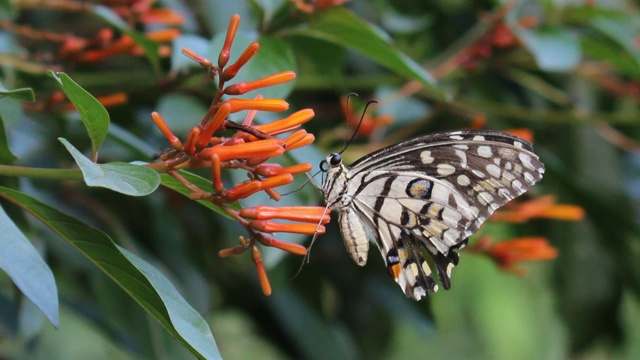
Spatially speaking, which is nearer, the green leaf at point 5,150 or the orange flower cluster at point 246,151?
the orange flower cluster at point 246,151

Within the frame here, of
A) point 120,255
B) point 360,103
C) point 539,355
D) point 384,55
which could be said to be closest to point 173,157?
point 120,255

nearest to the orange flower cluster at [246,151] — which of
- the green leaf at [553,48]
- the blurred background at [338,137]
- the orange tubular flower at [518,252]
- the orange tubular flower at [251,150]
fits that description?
the orange tubular flower at [251,150]

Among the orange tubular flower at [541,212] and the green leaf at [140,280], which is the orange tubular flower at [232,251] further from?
the orange tubular flower at [541,212]

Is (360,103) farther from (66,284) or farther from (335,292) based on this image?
(66,284)

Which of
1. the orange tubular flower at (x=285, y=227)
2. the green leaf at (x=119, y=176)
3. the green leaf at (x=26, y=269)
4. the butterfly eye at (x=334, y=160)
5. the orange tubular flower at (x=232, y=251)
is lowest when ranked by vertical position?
the butterfly eye at (x=334, y=160)

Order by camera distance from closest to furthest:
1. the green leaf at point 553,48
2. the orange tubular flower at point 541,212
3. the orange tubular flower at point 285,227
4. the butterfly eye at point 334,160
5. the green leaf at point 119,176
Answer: the green leaf at point 119,176 → the orange tubular flower at point 285,227 → the butterfly eye at point 334,160 → the orange tubular flower at point 541,212 → the green leaf at point 553,48

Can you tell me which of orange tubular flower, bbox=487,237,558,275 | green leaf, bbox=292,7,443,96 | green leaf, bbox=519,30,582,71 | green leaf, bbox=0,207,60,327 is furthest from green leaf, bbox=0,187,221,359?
green leaf, bbox=519,30,582,71
